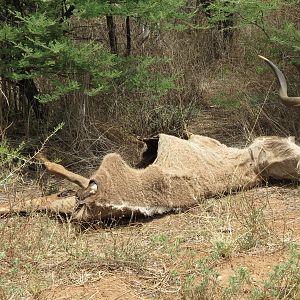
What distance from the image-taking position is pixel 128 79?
7.30 metres

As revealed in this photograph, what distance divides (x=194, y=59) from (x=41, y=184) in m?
4.60

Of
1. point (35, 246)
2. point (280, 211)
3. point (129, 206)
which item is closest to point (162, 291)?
point (35, 246)

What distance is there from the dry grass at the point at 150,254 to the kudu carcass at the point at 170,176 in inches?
6.1

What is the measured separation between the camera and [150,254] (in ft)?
14.5

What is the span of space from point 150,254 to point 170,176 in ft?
3.79

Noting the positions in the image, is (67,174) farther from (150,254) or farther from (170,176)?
(150,254)

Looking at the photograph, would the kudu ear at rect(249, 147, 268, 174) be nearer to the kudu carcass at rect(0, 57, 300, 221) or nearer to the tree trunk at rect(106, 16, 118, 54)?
the kudu carcass at rect(0, 57, 300, 221)

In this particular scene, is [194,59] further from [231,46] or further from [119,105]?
[119,105]

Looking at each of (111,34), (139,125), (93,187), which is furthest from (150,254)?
(111,34)

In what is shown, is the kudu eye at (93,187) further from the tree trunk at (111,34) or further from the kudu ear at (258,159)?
the tree trunk at (111,34)

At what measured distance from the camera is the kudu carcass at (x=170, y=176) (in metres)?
5.21

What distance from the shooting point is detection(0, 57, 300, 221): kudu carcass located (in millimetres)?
5207

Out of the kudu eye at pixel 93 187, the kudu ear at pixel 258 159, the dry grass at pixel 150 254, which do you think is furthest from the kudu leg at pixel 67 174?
the kudu ear at pixel 258 159

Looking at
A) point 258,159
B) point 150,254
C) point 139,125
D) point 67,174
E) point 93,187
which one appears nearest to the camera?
point 150,254
